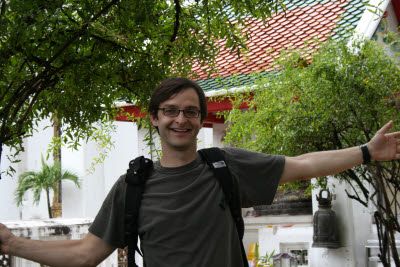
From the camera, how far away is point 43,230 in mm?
5285

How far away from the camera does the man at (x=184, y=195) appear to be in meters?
2.17

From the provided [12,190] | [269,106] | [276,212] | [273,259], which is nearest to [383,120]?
[269,106]

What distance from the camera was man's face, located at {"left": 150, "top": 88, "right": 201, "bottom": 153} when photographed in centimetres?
232

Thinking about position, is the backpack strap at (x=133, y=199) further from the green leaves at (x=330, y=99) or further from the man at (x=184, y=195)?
the green leaves at (x=330, y=99)

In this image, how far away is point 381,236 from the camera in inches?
281

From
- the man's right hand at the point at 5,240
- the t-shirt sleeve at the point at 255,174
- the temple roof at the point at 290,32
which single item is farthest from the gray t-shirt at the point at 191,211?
the temple roof at the point at 290,32

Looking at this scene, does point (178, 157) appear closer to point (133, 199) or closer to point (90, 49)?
point (133, 199)

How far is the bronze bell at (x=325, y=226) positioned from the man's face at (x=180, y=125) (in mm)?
6614

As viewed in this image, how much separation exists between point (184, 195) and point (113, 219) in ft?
1.15

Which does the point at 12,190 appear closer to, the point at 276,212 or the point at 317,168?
the point at 276,212

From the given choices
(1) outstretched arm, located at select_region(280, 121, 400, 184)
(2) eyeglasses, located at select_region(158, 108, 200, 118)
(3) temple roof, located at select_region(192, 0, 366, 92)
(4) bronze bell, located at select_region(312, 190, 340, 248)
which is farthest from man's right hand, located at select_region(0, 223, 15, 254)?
(4) bronze bell, located at select_region(312, 190, 340, 248)

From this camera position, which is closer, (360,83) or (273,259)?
(360,83)

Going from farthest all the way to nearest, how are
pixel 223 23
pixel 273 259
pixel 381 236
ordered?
pixel 273 259
pixel 381 236
pixel 223 23

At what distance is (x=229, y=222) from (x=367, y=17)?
6034mm
